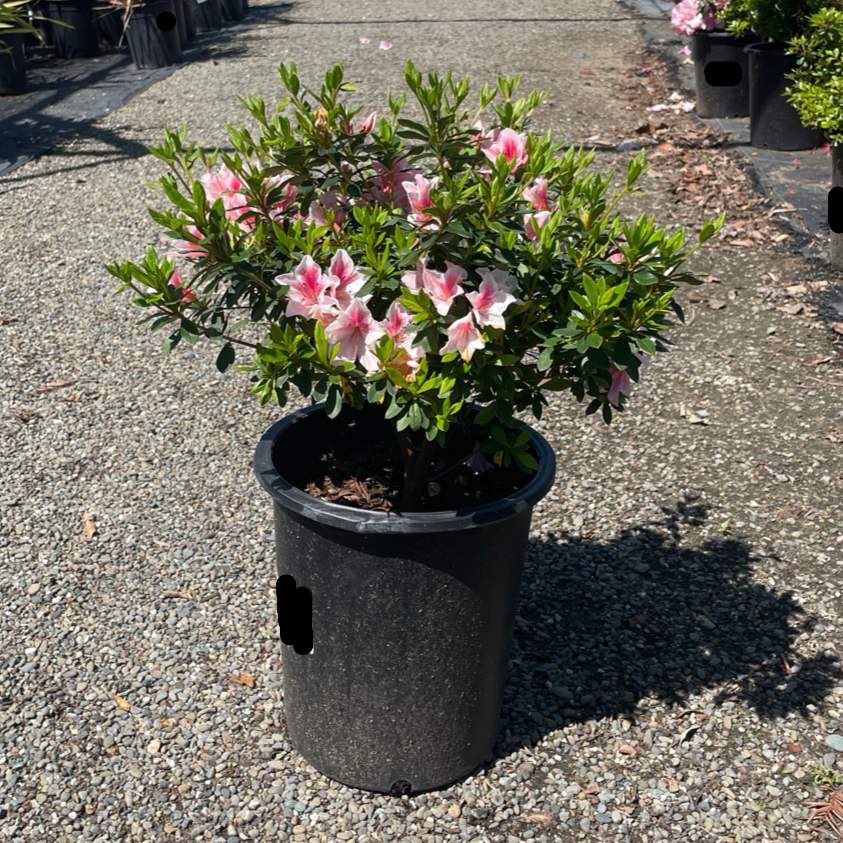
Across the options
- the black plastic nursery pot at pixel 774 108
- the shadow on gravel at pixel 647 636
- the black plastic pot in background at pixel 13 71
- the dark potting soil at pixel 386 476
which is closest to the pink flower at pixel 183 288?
the dark potting soil at pixel 386 476

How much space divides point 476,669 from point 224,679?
2.62 feet

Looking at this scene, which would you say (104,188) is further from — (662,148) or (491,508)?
(491,508)

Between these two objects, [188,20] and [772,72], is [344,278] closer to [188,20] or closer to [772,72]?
[772,72]

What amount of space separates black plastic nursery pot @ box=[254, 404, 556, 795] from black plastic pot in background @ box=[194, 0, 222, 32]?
1041cm

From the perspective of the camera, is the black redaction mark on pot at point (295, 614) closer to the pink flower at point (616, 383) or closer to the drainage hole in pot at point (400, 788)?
the drainage hole in pot at point (400, 788)

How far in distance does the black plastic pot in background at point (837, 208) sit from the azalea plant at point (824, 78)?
4.7 inches

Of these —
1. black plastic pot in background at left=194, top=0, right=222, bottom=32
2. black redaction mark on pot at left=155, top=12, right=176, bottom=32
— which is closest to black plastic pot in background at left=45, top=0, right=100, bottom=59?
black redaction mark on pot at left=155, top=12, right=176, bottom=32

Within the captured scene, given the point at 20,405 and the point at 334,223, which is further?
the point at 20,405

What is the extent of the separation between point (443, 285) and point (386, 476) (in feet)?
2.21

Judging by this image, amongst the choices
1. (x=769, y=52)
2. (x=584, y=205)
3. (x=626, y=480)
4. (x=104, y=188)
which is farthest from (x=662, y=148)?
(x=584, y=205)

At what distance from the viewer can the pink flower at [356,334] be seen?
1.82m

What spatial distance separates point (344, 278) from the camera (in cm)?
187

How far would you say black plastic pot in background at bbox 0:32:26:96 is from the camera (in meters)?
8.51

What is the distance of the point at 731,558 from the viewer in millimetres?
3141
